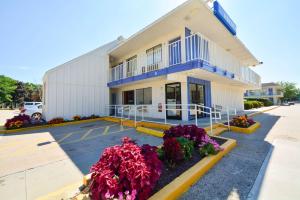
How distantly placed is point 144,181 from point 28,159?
443 cm

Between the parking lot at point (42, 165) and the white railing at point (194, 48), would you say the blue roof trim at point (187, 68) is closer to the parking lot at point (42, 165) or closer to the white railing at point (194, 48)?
the white railing at point (194, 48)

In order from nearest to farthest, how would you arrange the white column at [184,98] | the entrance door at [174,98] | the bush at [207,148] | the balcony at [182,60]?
the bush at [207,148] < the balcony at [182,60] < the white column at [184,98] < the entrance door at [174,98]

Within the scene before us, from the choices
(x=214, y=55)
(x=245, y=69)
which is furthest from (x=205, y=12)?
(x=245, y=69)

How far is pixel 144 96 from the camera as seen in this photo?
12.2 meters

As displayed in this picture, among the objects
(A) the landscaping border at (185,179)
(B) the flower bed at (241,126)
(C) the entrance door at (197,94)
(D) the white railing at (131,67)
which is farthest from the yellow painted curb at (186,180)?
(D) the white railing at (131,67)

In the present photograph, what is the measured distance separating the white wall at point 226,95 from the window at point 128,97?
6.59 metres

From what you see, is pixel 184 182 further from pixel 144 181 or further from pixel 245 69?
pixel 245 69

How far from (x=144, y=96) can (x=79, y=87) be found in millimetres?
5399

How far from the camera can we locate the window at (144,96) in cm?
1175

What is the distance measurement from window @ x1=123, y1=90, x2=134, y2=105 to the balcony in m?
1.48

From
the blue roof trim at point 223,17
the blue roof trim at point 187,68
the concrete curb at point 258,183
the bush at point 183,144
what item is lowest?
the concrete curb at point 258,183

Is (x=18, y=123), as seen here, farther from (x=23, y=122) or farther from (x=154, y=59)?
(x=154, y=59)

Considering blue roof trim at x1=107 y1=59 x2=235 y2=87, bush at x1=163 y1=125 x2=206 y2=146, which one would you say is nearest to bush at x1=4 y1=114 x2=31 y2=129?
blue roof trim at x1=107 y1=59 x2=235 y2=87

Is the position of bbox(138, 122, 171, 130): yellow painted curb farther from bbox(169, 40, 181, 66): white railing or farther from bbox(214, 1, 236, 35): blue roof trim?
bbox(214, 1, 236, 35): blue roof trim
